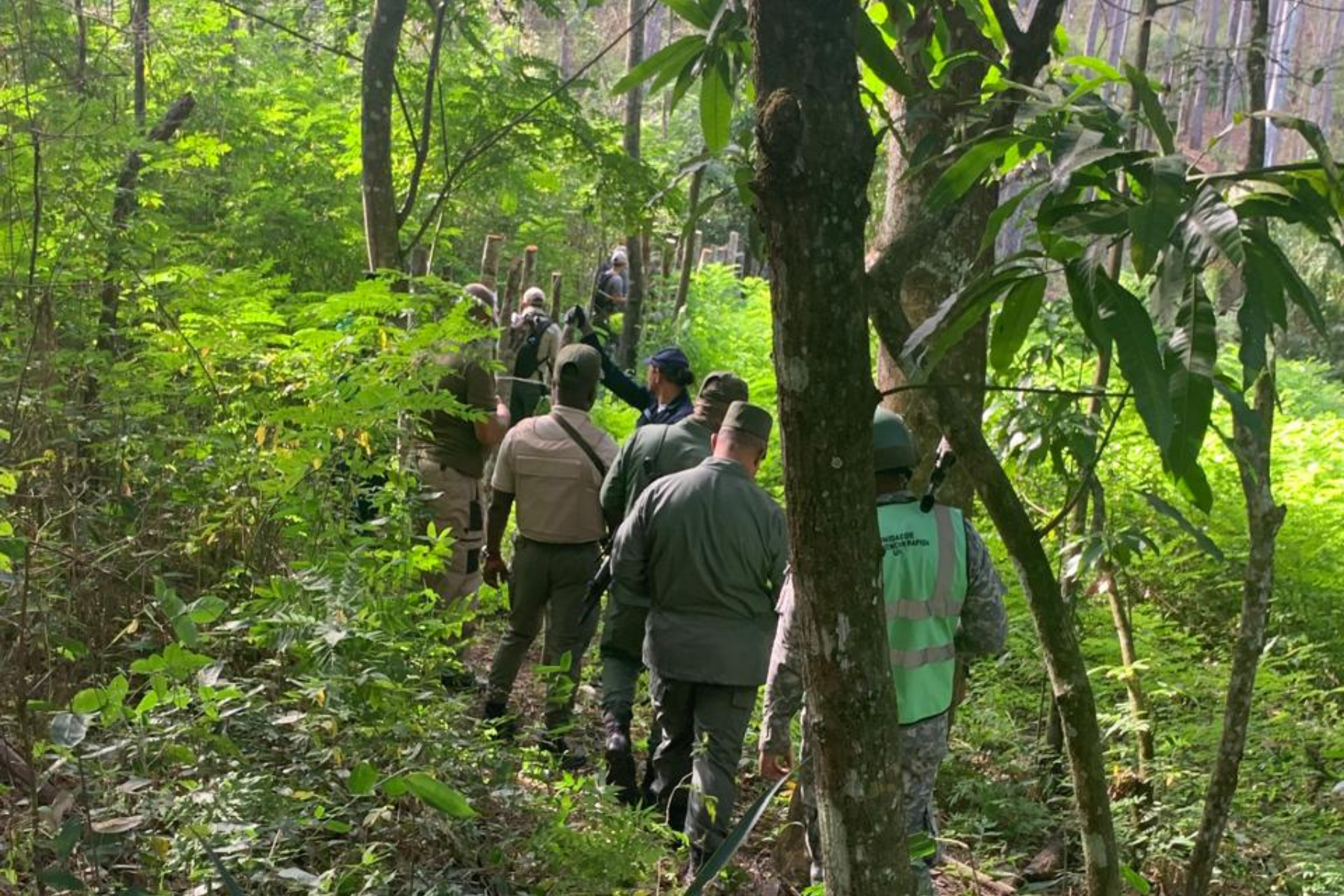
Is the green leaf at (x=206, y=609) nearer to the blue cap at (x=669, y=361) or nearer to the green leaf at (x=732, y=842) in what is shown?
the green leaf at (x=732, y=842)

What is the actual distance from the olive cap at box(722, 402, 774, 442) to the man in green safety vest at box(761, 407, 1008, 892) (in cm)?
100

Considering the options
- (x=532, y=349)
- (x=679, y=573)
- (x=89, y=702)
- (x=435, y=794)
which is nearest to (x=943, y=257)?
(x=679, y=573)

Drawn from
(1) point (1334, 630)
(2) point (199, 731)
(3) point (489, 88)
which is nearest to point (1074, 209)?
(2) point (199, 731)

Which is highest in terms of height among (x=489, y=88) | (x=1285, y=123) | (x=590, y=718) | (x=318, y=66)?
(x=318, y=66)

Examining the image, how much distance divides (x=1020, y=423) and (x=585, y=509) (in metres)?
2.34

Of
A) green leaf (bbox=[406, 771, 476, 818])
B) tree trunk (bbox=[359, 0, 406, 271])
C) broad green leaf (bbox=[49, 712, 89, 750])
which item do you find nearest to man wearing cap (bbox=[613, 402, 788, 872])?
tree trunk (bbox=[359, 0, 406, 271])

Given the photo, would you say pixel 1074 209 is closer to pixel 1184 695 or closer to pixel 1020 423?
pixel 1020 423

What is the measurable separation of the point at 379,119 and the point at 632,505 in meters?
2.36

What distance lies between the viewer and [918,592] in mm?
3752

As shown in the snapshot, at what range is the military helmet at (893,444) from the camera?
145 inches

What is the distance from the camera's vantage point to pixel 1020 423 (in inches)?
183

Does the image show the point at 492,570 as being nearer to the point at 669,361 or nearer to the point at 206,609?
the point at 669,361

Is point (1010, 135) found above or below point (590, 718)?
above

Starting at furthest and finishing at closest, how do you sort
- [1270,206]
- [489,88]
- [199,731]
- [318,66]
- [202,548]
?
[318,66] < [489,88] < [202,548] < [199,731] < [1270,206]
